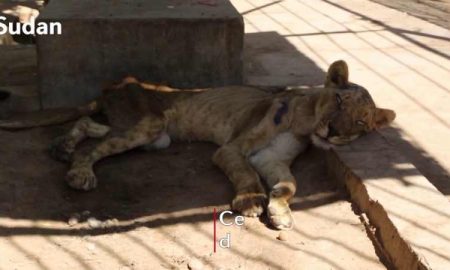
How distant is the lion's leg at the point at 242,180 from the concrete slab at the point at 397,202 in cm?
60

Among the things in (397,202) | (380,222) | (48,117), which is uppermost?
(397,202)

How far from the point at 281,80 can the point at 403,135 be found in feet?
5.75

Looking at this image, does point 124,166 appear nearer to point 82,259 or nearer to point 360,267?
point 82,259

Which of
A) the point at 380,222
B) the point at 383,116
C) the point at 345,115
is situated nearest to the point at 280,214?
the point at 380,222

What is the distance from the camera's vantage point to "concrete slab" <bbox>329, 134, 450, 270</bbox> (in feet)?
11.3

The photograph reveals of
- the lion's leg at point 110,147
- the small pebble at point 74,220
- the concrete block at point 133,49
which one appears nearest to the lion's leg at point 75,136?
the lion's leg at point 110,147

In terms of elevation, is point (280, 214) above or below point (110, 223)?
above

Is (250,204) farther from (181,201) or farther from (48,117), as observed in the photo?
(48,117)

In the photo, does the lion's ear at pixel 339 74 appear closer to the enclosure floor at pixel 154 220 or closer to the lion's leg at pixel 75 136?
the enclosure floor at pixel 154 220

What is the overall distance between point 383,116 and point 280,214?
1.21m

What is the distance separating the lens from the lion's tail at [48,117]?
17.2 ft

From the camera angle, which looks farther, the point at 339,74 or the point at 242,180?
the point at 339,74

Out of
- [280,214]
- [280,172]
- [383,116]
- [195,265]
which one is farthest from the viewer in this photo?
[383,116]

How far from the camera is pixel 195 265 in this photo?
3605 millimetres
